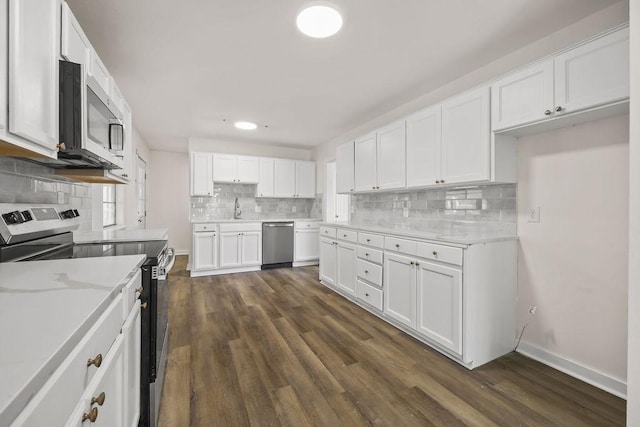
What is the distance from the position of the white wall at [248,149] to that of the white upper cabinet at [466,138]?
3.75 metres

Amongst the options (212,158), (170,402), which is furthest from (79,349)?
(212,158)

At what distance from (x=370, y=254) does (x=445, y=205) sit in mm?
918

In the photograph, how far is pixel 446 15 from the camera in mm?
1856

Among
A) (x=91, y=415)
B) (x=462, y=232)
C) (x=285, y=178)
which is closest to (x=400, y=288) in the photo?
(x=462, y=232)

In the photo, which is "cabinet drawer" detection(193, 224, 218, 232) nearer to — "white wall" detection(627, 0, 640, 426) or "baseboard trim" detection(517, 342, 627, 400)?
"baseboard trim" detection(517, 342, 627, 400)

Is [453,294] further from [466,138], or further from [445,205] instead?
[466,138]

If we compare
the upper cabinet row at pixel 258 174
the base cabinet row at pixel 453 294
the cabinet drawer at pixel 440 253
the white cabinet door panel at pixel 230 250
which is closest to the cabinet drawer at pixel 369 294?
the base cabinet row at pixel 453 294

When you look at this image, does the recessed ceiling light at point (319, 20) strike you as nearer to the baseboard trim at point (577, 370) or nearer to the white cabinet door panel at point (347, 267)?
the white cabinet door panel at point (347, 267)

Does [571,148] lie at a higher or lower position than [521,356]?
higher

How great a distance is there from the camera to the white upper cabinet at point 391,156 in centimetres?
303

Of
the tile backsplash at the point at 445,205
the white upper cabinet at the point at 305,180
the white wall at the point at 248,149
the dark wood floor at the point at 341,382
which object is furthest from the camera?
the white upper cabinet at the point at 305,180

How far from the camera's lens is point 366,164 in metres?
3.60

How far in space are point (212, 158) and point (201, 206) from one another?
3.24 feet

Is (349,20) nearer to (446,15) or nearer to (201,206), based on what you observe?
(446,15)
